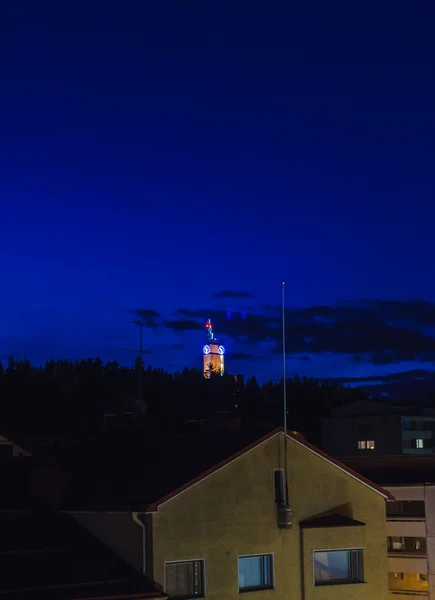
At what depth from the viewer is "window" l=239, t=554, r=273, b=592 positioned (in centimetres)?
2747

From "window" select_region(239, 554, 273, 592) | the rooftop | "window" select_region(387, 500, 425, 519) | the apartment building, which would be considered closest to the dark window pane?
"window" select_region(239, 554, 273, 592)

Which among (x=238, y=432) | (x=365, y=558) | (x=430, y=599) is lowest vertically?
(x=430, y=599)

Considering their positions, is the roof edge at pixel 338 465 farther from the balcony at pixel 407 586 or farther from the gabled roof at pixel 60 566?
the balcony at pixel 407 586

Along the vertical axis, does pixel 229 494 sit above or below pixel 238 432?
below

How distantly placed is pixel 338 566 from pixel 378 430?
Answer: 73.7 meters

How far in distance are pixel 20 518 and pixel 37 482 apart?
82.2 inches

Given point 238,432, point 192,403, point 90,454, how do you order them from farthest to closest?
point 192,403 → point 90,454 → point 238,432

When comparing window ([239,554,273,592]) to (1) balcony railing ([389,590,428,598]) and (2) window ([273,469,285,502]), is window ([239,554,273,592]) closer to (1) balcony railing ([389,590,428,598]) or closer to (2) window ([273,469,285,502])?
(2) window ([273,469,285,502])

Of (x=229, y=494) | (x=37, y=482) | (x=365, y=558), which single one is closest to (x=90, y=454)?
(x=37, y=482)

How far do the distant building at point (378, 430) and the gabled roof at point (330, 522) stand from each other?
69.1 m

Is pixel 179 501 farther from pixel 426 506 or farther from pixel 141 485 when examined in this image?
pixel 426 506

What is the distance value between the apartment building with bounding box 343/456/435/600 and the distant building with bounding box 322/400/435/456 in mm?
60365

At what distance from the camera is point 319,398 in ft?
520

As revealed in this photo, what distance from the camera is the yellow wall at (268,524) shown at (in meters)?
26.5
